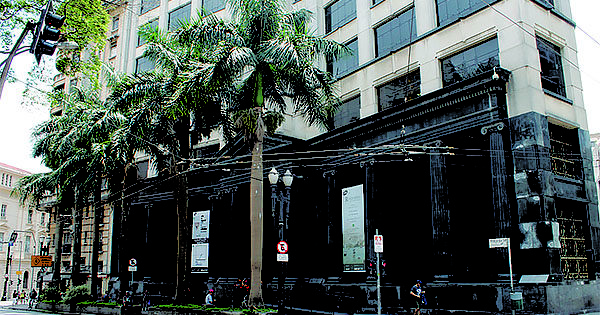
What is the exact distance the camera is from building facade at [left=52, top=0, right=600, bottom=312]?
19.6 meters

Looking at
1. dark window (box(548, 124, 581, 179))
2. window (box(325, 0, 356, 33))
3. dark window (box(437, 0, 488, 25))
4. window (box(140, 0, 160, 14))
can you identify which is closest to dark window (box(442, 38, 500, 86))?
dark window (box(437, 0, 488, 25))

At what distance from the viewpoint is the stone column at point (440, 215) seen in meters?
21.3

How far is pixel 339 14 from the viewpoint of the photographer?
3206cm

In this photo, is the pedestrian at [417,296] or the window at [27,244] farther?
the window at [27,244]

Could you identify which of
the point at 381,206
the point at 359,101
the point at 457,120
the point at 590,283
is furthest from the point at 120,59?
the point at 590,283

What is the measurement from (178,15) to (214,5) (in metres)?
5.26

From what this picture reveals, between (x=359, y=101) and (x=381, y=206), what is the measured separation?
6979 mm

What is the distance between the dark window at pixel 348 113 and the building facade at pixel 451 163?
126 millimetres

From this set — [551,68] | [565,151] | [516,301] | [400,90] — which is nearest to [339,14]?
[400,90]

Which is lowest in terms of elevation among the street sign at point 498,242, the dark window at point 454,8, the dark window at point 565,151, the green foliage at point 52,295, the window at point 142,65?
the green foliage at point 52,295

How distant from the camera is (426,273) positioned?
886 inches

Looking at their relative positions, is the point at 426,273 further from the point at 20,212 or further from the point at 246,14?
the point at 20,212

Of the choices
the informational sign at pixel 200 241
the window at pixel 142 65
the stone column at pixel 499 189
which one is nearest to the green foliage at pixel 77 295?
the informational sign at pixel 200 241

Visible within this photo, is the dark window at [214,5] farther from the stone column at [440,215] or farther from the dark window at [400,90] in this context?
the stone column at [440,215]
